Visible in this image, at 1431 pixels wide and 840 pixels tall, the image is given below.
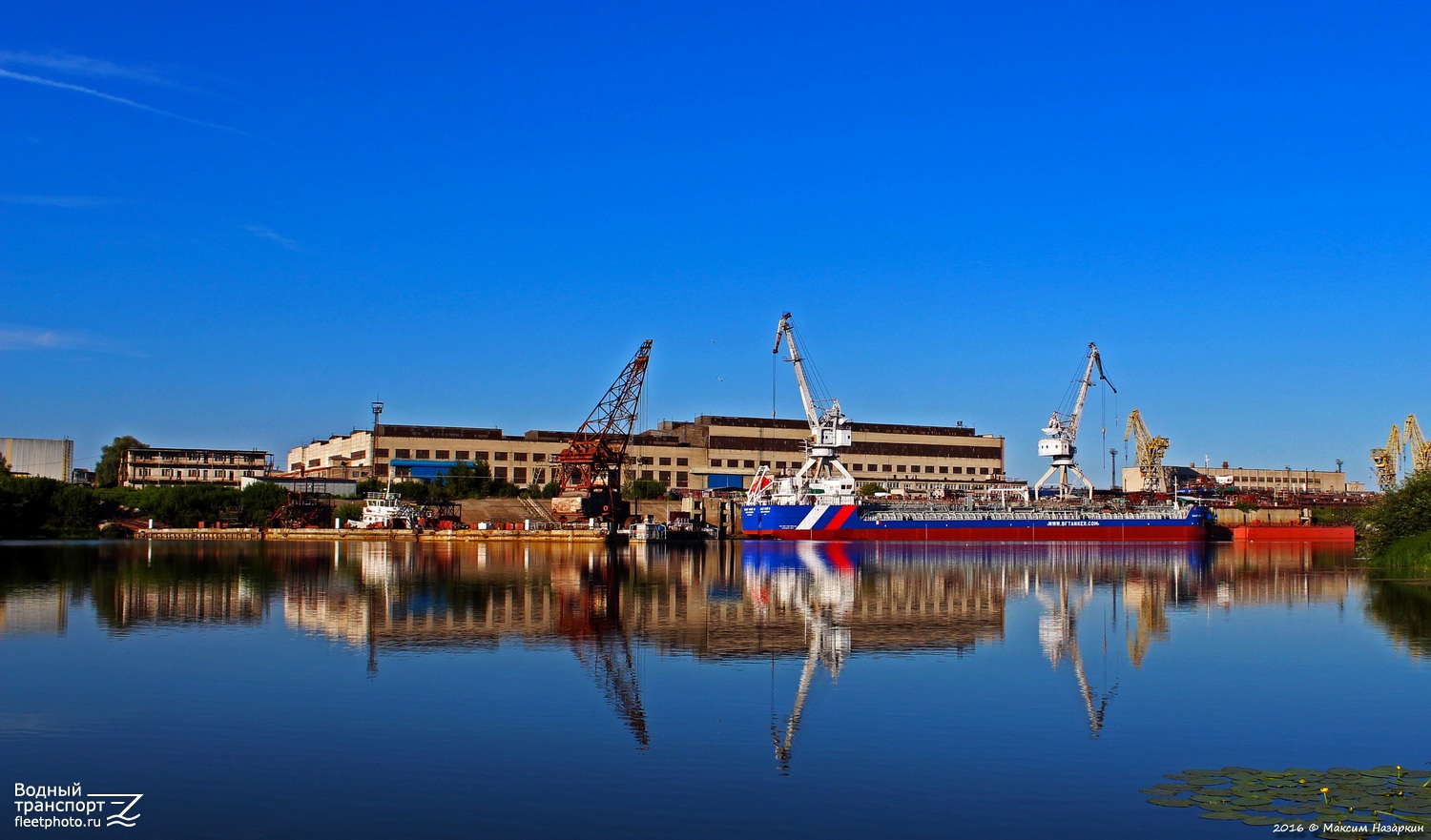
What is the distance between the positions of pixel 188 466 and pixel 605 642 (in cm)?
13427

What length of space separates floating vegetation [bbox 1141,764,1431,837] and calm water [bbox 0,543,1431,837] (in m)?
0.50

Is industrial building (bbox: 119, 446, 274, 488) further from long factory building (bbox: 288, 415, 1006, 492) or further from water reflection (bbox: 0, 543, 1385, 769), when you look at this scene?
water reflection (bbox: 0, 543, 1385, 769)

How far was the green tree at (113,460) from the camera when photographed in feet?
490

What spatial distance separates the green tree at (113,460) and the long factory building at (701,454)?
2076 cm

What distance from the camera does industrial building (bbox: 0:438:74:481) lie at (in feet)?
490

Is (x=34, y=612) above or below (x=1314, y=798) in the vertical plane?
above

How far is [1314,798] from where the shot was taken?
13516 millimetres

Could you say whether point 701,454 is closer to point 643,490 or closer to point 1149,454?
point 643,490

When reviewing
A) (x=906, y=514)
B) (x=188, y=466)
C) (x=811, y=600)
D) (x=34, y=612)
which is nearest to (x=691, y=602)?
(x=811, y=600)

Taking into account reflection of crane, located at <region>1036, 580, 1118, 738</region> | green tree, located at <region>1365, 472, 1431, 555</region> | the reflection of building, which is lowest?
reflection of crane, located at <region>1036, 580, 1118, 738</region>

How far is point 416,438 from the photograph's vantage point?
134375mm

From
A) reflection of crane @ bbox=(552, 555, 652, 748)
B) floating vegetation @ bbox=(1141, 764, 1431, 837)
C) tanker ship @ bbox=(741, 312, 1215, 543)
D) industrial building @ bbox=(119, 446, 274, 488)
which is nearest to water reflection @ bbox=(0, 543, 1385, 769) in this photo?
reflection of crane @ bbox=(552, 555, 652, 748)

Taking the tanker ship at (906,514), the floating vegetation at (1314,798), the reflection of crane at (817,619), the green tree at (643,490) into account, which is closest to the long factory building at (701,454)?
the green tree at (643,490)

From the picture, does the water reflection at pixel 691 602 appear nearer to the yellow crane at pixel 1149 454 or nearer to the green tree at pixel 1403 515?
the green tree at pixel 1403 515
